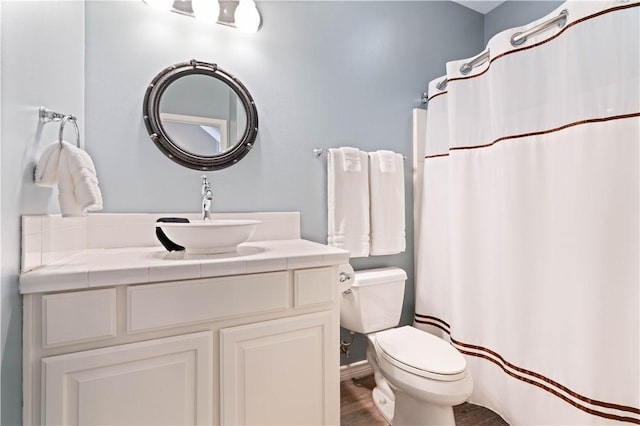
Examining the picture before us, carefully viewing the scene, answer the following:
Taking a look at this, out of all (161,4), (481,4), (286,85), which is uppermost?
(481,4)

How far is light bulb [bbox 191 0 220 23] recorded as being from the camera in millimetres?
1451

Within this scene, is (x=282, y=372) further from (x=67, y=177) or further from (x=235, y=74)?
(x=235, y=74)

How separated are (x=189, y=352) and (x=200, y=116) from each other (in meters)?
1.09

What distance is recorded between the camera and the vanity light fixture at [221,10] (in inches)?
56.5

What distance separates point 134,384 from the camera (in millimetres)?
915

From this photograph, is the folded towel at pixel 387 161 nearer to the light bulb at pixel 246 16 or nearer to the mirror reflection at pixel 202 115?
the mirror reflection at pixel 202 115

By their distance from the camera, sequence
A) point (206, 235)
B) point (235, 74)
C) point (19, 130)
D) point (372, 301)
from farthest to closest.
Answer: point (372, 301)
point (235, 74)
point (206, 235)
point (19, 130)

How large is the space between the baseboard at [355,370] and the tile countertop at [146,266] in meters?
1.00

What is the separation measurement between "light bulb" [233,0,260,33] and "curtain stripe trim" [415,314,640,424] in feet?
6.55

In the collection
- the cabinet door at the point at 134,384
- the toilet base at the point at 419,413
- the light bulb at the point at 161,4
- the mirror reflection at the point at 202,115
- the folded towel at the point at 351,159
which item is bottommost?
the toilet base at the point at 419,413

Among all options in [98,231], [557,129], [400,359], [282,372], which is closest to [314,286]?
[282,372]

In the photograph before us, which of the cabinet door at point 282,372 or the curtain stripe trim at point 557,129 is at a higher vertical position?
the curtain stripe trim at point 557,129

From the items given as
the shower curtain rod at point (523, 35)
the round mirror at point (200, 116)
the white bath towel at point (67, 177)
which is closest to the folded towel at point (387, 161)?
the shower curtain rod at point (523, 35)

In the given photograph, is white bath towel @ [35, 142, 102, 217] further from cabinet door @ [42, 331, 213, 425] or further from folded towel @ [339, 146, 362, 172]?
folded towel @ [339, 146, 362, 172]
